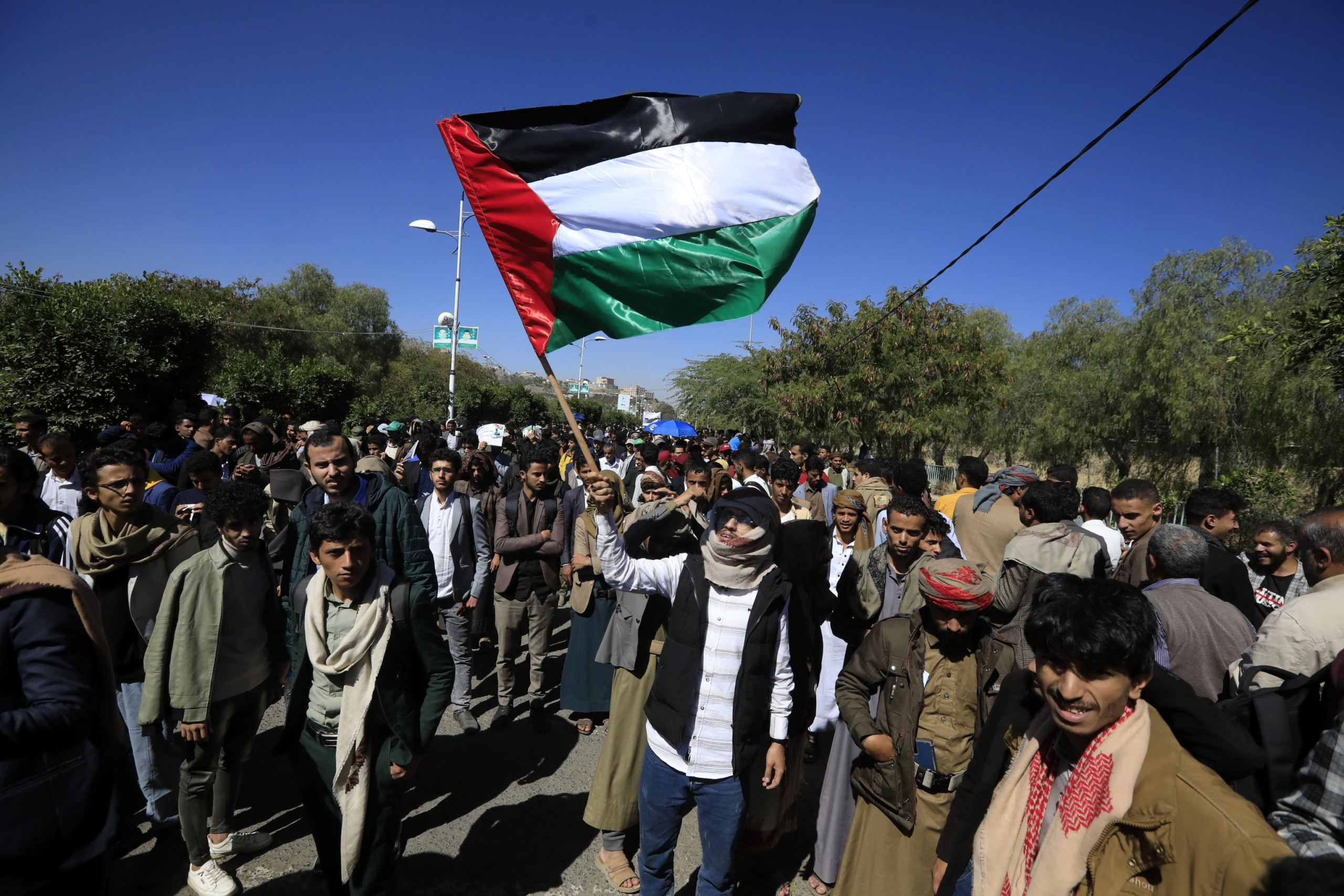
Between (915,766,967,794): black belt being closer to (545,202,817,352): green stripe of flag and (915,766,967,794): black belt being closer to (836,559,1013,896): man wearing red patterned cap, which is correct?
(836,559,1013,896): man wearing red patterned cap

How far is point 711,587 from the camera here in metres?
2.68

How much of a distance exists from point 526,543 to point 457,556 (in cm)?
52

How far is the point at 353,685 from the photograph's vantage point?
260 centimetres

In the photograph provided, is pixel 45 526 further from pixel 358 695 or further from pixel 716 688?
pixel 716 688

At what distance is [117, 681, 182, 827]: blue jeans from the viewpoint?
3.29m

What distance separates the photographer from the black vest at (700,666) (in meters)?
2.58

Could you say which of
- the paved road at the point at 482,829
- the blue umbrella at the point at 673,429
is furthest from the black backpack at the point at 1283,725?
the blue umbrella at the point at 673,429

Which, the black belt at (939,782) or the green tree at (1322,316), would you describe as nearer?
the black belt at (939,782)

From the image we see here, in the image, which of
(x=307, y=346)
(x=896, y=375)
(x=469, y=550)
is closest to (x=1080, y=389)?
(x=896, y=375)

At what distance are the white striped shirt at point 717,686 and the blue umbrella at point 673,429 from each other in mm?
17394

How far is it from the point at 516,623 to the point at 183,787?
7.67ft

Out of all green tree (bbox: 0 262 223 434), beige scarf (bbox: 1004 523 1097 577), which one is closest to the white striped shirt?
beige scarf (bbox: 1004 523 1097 577)

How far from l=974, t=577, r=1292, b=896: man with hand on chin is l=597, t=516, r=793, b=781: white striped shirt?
38.5 inches

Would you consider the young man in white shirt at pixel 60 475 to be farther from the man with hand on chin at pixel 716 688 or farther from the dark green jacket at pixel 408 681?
the man with hand on chin at pixel 716 688
